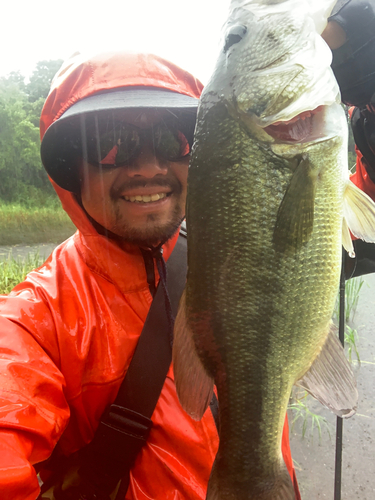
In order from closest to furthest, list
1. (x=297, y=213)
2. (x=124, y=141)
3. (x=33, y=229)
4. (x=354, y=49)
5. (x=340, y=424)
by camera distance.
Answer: (x=297, y=213), (x=354, y=49), (x=124, y=141), (x=340, y=424), (x=33, y=229)

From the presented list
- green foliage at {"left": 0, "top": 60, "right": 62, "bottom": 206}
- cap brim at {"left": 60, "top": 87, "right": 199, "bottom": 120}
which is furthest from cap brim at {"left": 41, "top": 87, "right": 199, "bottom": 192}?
green foliage at {"left": 0, "top": 60, "right": 62, "bottom": 206}

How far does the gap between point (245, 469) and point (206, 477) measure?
513 millimetres

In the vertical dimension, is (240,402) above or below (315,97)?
below

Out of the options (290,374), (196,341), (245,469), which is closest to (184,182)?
(196,341)

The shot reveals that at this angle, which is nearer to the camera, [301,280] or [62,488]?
[301,280]

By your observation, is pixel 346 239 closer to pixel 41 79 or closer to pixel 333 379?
pixel 333 379

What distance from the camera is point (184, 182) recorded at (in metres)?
1.75

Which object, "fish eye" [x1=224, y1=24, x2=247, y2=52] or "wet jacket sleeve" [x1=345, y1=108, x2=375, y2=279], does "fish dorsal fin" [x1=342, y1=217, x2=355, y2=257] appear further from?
"wet jacket sleeve" [x1=345, y1=108, x2=375, y2=279]

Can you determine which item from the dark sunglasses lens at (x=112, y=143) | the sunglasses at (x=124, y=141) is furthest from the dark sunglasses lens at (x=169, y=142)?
the dark sunglasses lens at (x=112, y=143)

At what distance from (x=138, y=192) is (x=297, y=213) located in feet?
3.16

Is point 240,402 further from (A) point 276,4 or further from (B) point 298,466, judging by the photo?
(B) point 298,466

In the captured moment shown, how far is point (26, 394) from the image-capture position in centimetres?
113

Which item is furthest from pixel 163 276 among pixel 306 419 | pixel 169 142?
pixel 306 419

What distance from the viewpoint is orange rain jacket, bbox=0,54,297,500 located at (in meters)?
1.25
